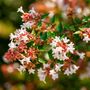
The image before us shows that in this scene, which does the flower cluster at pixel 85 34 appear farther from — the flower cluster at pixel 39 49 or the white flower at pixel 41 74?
the white flower at pixel 41 74

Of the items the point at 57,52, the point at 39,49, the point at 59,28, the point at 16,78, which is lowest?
the point at 57,52

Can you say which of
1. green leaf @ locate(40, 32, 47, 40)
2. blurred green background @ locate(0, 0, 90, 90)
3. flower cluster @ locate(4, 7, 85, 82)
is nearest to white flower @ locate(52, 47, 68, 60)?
flower cluster @ locate(4, 7, 85, 82)

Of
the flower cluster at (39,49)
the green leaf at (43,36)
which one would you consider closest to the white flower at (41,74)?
the flower cluster at (39,49)

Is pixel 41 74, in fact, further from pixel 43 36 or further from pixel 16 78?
pixel 16 78

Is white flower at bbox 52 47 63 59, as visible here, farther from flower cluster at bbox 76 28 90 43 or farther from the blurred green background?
the blurred green background

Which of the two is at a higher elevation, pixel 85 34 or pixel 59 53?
pixel 85 34

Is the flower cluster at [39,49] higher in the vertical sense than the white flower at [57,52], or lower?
higher

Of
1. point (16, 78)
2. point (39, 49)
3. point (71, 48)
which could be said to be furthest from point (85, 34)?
point (16, 78)

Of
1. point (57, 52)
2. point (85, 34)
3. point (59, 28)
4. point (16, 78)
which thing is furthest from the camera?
point (16, 78)

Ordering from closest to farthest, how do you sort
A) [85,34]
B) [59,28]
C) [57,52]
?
A: [57,52], [85,34], [59,28]

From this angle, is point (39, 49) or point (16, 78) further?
point (16, 78)
